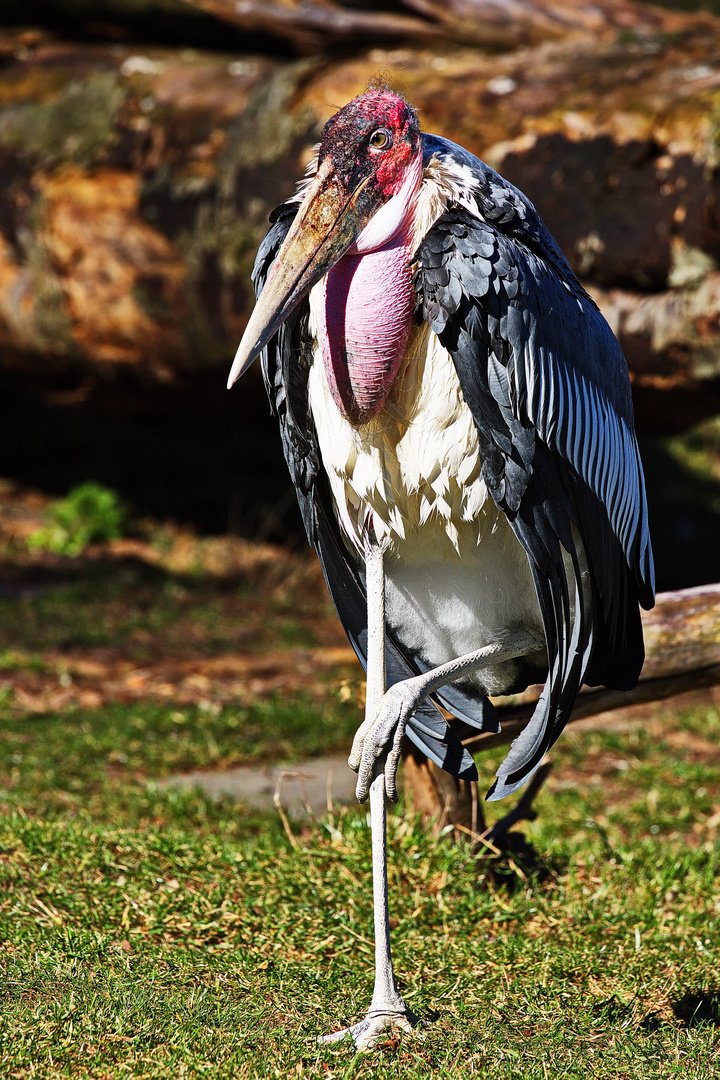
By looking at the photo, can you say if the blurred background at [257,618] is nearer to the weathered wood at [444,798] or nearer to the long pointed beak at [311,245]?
the weathered wood at [444,798]

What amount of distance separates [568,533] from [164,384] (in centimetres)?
467

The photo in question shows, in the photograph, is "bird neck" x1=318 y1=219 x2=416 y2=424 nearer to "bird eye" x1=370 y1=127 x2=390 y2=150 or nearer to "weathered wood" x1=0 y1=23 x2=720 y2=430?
"bird eye" x1=370 y1=127 x2=390 y2=150

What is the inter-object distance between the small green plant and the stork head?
5.53 m

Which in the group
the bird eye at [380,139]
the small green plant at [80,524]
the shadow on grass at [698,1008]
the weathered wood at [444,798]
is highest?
the bird eye at [380,139]

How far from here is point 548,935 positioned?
312 centimetres

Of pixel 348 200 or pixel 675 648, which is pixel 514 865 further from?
pixel 348 200

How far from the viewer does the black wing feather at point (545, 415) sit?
203cm

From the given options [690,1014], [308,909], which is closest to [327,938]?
[308,909]

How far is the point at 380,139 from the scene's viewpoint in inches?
81.9

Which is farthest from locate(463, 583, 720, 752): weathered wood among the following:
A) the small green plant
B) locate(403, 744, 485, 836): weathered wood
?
the small green plant

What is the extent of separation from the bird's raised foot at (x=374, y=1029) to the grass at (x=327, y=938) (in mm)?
37

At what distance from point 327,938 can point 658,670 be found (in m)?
1.26

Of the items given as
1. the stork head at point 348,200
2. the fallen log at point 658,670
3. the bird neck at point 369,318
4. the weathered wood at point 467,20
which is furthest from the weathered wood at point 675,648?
the weathered wood at point 467,20

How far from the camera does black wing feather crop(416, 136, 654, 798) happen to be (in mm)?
2033
